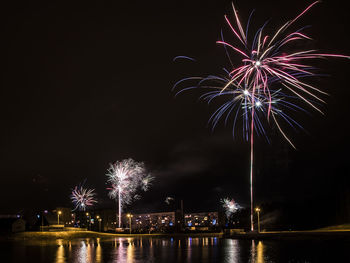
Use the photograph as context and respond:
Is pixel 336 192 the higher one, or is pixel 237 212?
pixel 336 192

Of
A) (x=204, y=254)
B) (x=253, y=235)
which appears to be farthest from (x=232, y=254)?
(x=253, y=235)

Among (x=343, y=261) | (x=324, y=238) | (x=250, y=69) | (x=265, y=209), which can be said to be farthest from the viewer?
(x=265, y=209)

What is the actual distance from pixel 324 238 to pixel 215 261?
64.8ft

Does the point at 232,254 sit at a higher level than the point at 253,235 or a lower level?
higher

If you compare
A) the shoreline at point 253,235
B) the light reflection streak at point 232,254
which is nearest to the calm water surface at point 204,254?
the light reflection streak at point 232,254

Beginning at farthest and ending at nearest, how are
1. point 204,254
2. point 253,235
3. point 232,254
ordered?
point 253,235
point 204,254
point 232,254

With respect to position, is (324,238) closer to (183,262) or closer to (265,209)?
(183,262)

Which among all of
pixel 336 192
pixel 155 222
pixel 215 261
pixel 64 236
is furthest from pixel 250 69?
pixel 155 222

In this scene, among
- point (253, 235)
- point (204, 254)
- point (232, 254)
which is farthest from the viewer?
point (253, 235)

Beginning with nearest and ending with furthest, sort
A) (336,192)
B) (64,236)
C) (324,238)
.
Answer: (324,238) < (64,236) < (336,192)

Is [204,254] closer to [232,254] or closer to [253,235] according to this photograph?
[232,254]

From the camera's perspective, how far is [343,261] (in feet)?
59.1

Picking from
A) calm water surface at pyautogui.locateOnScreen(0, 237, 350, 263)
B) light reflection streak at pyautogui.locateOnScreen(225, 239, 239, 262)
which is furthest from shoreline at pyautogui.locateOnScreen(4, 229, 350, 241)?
light reflection streak at pyautogui.locateOnScreen(225, 239, 239, 262)

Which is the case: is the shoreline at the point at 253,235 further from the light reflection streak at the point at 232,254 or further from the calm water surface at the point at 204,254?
the light reflection streak at the point at 232,254
